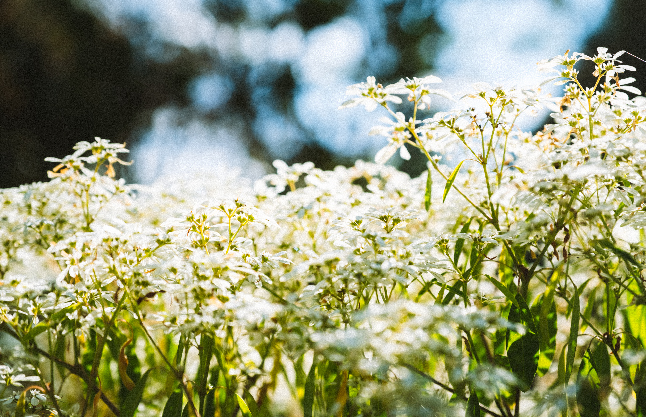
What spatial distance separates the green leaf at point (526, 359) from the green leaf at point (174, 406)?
0.94 metres

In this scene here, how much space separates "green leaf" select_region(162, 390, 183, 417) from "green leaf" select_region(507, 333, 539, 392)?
942 mm

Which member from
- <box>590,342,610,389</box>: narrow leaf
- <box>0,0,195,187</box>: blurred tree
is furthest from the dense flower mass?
<box>0,0,195,187</box>: blurred tree

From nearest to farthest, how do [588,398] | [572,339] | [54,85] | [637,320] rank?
[572,339], [588,398], [637,320], [54,85]

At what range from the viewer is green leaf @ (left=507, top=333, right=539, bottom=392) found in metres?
1.16

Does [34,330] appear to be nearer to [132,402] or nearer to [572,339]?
[132,402]

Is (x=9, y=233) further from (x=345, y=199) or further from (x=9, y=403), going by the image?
(x=345, y=199)

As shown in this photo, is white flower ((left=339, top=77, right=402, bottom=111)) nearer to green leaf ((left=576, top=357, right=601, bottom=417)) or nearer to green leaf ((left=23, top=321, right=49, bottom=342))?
green leaf ((left=576, top=357, right=601, bottom=417))

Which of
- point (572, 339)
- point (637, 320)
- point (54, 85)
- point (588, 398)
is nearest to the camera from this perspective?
point (572, 339)

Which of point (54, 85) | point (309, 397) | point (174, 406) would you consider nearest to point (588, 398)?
point (309, 397)

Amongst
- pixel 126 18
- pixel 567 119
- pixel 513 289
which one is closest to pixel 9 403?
pixel 513 289

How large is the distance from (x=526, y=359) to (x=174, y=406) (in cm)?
100

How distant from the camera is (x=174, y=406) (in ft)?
Answer: 3.82

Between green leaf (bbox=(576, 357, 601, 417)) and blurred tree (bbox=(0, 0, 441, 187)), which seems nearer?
green leaf (bbox=(576, 357, 601, 417))

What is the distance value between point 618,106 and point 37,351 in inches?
76.0
